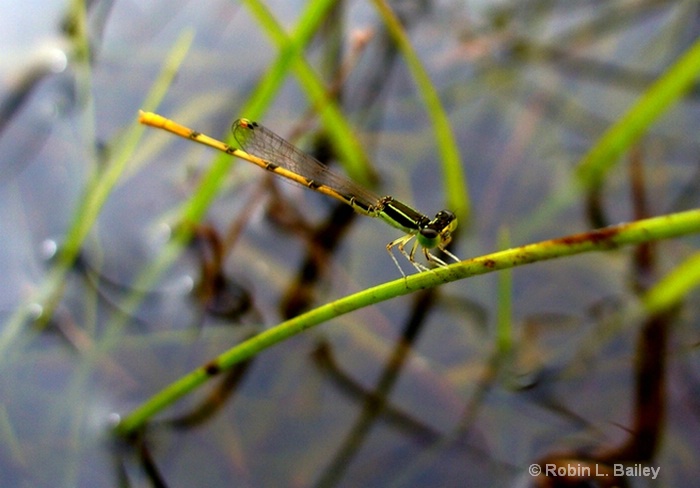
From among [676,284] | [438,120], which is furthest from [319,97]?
[676,284]

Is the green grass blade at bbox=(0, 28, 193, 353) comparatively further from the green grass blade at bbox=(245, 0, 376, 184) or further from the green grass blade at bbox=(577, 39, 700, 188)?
the green grass blade at bbox=(577, 39, 700, 188)

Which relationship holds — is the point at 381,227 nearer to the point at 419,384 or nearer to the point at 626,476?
the point at 419,384

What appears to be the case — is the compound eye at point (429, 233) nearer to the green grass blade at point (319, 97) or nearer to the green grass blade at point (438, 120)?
the green grass blade at point (438, 120)

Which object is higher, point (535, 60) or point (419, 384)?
point (535, 60)

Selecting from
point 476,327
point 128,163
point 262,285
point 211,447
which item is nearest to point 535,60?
point 476,327

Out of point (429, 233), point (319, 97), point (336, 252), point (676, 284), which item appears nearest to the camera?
point (429, 233)

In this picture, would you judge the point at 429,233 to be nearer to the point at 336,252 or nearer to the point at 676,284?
the point at 676,284

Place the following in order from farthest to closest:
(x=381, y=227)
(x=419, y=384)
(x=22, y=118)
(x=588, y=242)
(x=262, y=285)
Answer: (x=22, y=118)
(x=381, y=227)
(x=262, y=285)
(x=419, y=384)
(x=588, y=242)

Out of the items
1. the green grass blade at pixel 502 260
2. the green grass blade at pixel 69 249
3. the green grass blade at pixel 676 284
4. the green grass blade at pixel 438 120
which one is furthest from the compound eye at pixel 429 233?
the green grass blade at pixel 69 249
